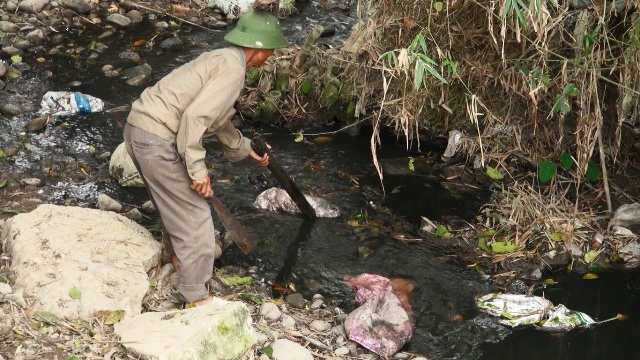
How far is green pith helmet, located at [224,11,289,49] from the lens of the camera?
152 inches

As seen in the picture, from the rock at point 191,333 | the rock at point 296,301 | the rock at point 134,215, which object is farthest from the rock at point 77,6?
the rock at point 191,333

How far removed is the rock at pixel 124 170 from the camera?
216 inches

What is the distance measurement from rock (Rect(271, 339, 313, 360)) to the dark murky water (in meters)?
0.72

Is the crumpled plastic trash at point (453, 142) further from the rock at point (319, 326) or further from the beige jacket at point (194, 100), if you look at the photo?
the beige jacket at point (194, 100)

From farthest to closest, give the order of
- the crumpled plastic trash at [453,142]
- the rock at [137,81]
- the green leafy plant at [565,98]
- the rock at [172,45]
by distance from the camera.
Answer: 1. the rock at [172,45]
2. the rock at [137,81]
3. the crumpled plastic trash at [453,142]
4. the green leafy plant at [565,98]

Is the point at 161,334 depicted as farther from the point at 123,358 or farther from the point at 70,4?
the point at 70,4

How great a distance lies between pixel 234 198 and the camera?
5496 mm

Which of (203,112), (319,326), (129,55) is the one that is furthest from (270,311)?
(129,55)

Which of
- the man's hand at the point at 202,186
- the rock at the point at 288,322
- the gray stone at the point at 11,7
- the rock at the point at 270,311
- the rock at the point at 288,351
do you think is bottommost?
the gray stone at the point at 11,7

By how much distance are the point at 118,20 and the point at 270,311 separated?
4.77 metres

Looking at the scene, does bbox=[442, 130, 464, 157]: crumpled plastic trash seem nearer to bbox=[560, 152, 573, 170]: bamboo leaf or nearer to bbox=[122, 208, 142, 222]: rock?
bbox=[560, 152, 573, 170]: bamboo leaf

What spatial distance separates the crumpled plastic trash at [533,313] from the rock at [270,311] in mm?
1252

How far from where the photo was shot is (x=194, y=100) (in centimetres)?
370

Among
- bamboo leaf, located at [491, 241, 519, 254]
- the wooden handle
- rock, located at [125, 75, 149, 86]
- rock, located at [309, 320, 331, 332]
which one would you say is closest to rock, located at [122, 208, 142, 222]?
the wooden handle
